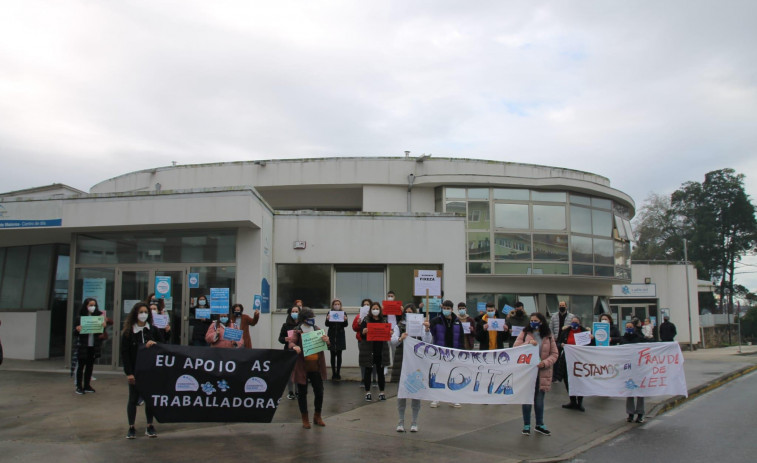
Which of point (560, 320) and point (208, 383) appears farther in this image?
point (560, 320)

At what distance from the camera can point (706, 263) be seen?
2714 inches

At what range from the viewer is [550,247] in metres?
25.0

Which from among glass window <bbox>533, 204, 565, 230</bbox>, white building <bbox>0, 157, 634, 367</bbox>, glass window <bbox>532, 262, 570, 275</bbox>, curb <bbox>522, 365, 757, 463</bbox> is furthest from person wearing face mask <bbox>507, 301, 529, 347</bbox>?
glass window <bbox>533, 204, 565, 230</bbox>

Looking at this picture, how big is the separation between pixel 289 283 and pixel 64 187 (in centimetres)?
1233

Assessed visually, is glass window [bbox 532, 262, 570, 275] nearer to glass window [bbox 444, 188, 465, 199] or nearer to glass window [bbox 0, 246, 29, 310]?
glass window [bbox 444, 188, 465, 199]

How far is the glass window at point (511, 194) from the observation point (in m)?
25.0

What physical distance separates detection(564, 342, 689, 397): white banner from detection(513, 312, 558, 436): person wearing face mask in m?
1.50

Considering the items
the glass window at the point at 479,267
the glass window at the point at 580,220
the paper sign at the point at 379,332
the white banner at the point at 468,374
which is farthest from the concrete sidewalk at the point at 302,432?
the glass window at the point at 580,220

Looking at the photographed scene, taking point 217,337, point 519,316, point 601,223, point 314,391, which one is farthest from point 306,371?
point 601,223

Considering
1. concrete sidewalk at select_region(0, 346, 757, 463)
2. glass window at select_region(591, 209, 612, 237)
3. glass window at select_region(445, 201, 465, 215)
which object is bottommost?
concrete sidewalk at select_region(0, 346, 757, 463)

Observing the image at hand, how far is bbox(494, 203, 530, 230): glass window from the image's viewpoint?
24.8 metres

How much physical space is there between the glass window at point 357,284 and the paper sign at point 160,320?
18.2ft

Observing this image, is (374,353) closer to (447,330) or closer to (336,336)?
(447,330)

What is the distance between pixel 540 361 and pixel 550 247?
16791mm
